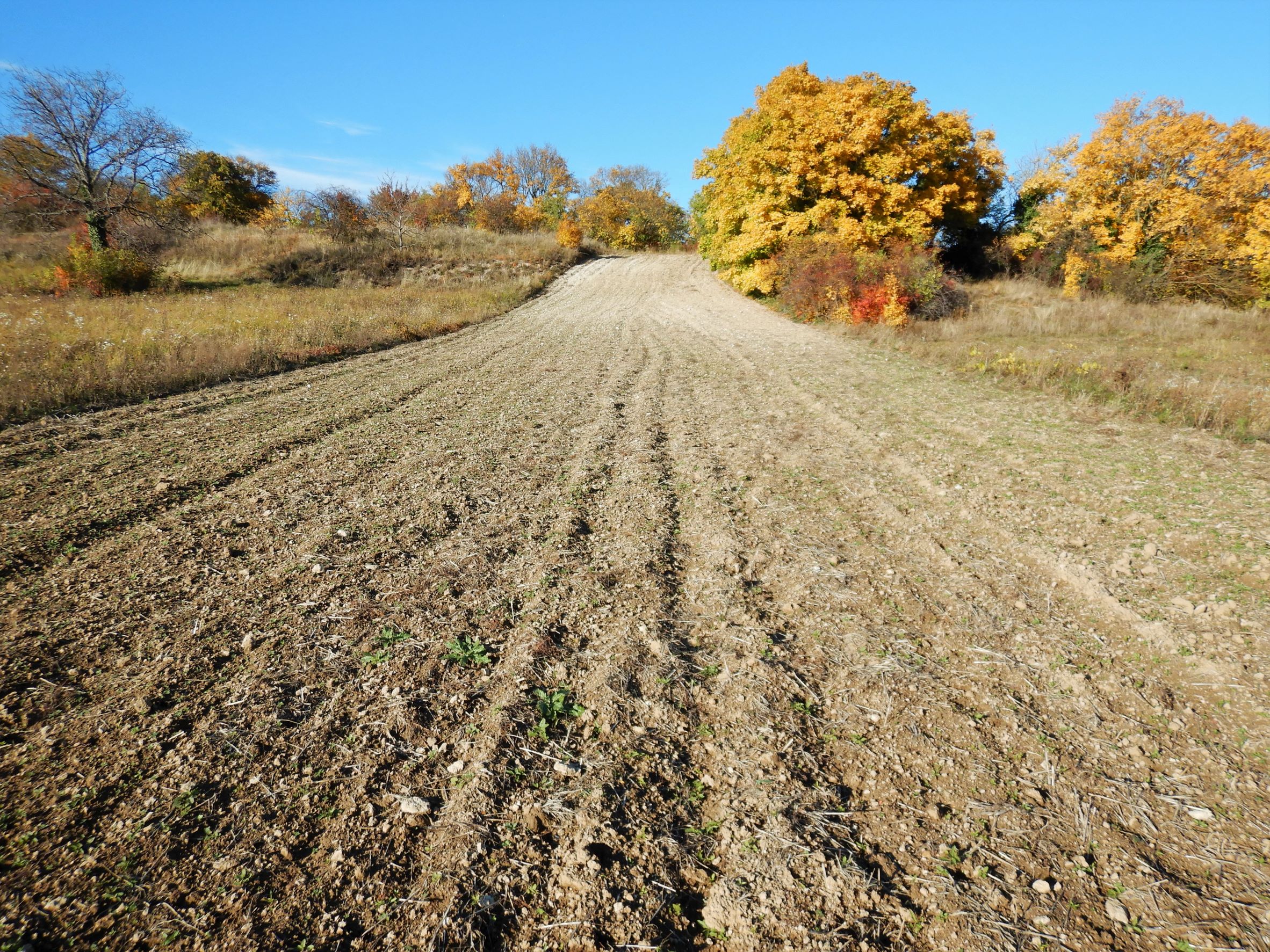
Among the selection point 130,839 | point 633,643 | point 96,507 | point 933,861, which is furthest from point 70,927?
point 96,507

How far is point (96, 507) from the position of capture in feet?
16.6

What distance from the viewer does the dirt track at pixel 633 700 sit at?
2117 millimetres

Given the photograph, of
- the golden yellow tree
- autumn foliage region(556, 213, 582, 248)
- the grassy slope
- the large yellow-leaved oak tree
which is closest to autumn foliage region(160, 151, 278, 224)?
the grassy slope

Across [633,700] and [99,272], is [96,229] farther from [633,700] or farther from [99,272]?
[633,700]

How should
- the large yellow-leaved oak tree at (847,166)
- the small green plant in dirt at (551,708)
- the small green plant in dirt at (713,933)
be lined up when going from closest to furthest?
the small green plant in dirt at (713,933)
the small green plant in dirt at (551,708)
the large yellow-leaved oak tree at (847,166)

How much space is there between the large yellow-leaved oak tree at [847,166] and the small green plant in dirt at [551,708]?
69.4 ft

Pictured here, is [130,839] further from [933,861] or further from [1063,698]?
[1063,698]

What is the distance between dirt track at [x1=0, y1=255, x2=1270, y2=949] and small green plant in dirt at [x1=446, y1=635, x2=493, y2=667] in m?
0.08

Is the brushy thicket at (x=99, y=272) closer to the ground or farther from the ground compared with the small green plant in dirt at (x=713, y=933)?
farther from the ground

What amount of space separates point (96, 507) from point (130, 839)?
169 inches

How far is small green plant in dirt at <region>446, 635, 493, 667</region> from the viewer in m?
3.34

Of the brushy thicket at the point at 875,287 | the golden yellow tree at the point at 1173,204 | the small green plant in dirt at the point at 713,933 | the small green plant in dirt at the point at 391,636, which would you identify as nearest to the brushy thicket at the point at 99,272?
the small green plant in dirt at the point at 391,636

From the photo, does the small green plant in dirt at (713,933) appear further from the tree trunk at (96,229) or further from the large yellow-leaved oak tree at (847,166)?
the tree trunk at (96,229)

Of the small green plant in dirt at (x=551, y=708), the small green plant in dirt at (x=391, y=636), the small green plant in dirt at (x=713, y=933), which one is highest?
the small green plant in dirt at (x=391, y=636)
